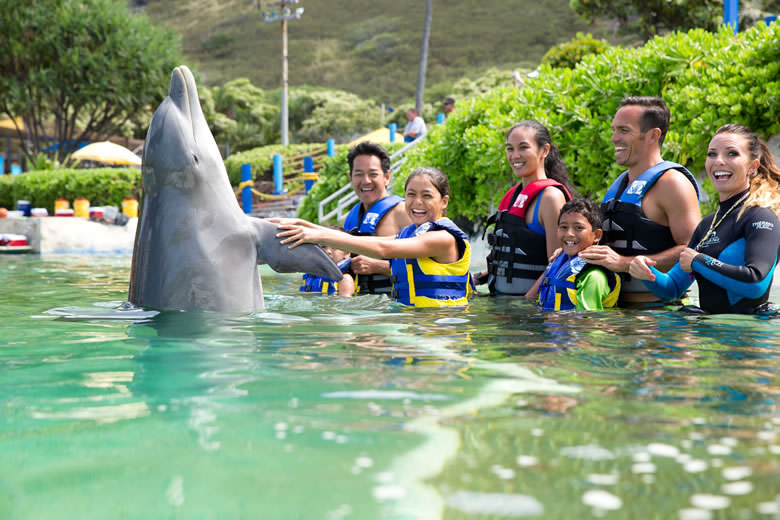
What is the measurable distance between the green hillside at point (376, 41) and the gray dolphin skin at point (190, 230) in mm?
60469

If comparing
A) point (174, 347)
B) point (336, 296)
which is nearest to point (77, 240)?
point (336, 296)

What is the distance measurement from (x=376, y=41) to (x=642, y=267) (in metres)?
84.6

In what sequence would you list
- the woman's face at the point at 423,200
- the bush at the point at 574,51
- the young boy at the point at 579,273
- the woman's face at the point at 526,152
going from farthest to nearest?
the bush at the point at 574,51 → the woman's face at the point at 526,152 → the woman's face at the point at 423,200 → the young boy at the point at 579,273

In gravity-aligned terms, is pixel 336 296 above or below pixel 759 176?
below

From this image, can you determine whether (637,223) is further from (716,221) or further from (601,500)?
(601,500)

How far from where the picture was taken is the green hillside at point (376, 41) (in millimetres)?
75312

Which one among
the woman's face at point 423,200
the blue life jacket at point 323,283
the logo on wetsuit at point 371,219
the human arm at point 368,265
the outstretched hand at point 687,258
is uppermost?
the woman's face at point 423,200

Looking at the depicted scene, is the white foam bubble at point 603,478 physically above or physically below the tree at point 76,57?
below

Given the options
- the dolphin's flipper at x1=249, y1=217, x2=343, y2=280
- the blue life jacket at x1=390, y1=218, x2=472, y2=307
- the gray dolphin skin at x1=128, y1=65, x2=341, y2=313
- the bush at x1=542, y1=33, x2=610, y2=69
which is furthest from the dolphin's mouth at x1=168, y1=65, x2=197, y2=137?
the bush at x1=542, y1=33, x2=610, y2=69

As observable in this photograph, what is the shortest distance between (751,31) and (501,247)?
3.70 meters

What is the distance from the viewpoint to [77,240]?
1675 centimetres

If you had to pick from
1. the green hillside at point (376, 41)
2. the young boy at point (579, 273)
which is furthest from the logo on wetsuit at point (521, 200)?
the green hillside at point (376, 41)

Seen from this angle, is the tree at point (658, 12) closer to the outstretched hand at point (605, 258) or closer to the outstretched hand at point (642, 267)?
the outstretched hand at point (605, 258)

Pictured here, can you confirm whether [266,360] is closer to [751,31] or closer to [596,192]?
[596,192]
